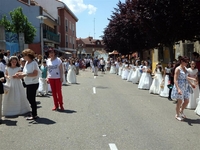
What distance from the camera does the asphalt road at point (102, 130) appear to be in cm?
538

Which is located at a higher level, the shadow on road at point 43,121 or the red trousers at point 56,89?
the red trousers at point 56,89

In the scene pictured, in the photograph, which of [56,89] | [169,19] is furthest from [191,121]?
[169,19]

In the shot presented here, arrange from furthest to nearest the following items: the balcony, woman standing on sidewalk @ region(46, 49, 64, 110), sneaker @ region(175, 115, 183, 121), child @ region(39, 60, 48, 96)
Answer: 1. the balcony
2. child @ region(39, 60, 48, 96)
3. woman standing on sidewalk @ region(46, 49, 64, 110)
4. sneaker @ region(175, 115, 183, 121)

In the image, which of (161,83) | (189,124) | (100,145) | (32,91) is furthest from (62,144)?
(161,83)

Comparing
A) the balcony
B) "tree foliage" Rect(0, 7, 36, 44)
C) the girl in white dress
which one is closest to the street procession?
the girl in white dress

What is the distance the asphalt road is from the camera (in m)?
5.38

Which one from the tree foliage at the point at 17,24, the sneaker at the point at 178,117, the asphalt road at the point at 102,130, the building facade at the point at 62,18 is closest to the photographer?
→ the asphalt road at the point at 102,130

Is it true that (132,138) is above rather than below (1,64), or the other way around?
below

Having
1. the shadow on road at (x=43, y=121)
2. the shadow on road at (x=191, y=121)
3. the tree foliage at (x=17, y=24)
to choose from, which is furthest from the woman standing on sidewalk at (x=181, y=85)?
the tree foliage at (x=17, y=24)

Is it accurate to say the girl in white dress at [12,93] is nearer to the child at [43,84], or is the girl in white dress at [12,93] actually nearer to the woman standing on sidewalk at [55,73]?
the woman standing on sidewalk at [55,73]

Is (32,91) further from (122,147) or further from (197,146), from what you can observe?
(197,146)

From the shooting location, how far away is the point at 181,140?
A: 576 centimetres

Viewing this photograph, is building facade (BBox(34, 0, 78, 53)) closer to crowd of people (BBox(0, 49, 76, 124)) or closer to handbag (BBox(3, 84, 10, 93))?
crowd of people (BBox(0, 49, 76, 124))

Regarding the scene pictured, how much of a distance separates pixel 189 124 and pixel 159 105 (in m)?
2.81
